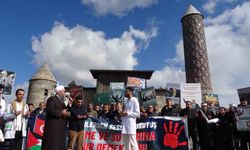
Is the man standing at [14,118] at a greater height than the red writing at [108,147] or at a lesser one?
greater

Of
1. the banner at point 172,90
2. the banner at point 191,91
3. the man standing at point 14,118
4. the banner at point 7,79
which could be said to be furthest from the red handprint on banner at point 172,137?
the banner at point 172,90

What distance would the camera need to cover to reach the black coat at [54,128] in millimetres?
4956

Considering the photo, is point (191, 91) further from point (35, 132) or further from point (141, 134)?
point (35, 132)

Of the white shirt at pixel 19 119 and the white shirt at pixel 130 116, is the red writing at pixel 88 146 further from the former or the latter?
the white shirt at pixel 19 119

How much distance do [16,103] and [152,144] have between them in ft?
13.4

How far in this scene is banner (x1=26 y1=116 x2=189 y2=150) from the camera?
7.44 metres

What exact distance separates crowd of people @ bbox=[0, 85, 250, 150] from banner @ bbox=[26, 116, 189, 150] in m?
0.39

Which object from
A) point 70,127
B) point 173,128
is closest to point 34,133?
point 70,127

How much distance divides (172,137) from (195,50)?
37470 mm

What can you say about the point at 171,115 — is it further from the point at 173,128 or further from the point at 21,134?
the point at 21,134

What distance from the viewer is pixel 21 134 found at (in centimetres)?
711

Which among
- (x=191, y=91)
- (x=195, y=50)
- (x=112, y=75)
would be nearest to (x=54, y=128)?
(x=191, y=91)

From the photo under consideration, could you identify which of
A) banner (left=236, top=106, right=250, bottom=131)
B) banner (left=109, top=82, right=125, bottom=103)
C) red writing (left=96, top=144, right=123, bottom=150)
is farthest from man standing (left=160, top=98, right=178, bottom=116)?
banner (left=109, top=82, right=125, bottom=103)

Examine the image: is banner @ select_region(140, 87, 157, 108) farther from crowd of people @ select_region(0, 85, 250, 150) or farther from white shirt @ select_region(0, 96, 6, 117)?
white shirt @ select_region(0, 96, 6, 117)
